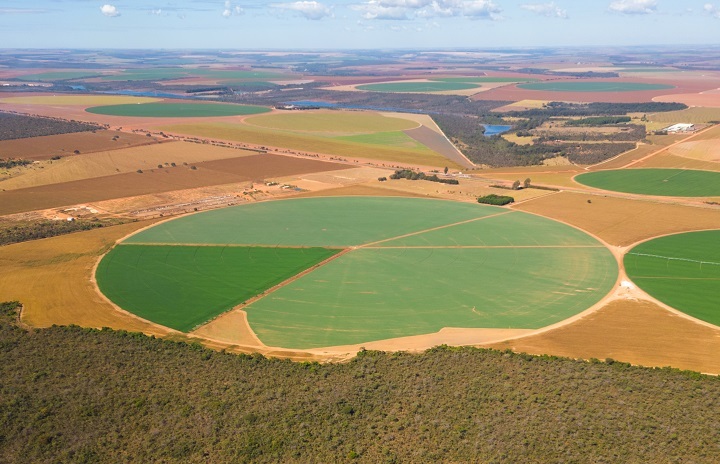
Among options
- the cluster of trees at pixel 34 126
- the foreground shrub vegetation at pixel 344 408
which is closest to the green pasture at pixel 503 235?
the foreground shrub vegetation at pixel 344 408

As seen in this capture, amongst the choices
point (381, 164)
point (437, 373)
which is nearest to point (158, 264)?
point (437, 373)

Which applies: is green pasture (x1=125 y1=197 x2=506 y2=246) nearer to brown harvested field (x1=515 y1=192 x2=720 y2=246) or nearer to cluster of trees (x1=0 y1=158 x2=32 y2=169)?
brown harvested field (x1=515 y1=192 x2=720 y2=246)

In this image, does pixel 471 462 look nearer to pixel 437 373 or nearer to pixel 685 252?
pixel 437 373

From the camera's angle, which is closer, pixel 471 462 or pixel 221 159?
pixel 471 462

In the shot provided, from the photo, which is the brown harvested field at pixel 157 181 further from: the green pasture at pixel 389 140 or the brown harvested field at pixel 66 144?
the green pasture at pixel 389 140

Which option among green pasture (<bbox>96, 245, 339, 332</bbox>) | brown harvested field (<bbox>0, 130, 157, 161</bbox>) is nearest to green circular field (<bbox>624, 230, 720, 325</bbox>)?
green pasture (<bbox>96, 245, 339, 332</bbox>)
